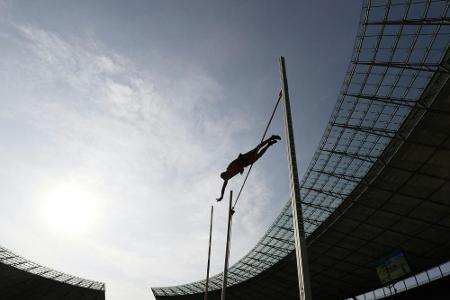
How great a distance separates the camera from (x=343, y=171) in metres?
27.2

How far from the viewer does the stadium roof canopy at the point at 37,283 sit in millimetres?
46278

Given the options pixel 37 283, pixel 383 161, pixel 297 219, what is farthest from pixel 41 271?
pixel 297 219

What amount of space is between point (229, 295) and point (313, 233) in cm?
2672

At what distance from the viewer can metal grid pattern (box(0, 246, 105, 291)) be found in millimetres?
45022

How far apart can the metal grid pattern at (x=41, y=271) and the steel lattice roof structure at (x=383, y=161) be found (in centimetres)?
3387

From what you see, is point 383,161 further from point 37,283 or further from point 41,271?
point 37,283

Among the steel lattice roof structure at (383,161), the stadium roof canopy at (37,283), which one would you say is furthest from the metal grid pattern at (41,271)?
the steel lattice roof structure at (383,161)

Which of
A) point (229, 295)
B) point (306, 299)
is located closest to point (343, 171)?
point (306, 299)

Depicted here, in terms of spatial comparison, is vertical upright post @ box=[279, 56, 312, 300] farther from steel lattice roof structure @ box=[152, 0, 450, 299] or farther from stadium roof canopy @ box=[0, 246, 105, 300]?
stadium roof canopy @ box=[0, 246, 105, 300]

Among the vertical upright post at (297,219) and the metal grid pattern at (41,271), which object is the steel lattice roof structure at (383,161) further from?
the metal grid pattern at (41,271)

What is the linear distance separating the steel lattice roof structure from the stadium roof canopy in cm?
3412

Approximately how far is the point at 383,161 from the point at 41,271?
5145cm

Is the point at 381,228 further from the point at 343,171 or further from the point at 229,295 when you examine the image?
the point at 229,295

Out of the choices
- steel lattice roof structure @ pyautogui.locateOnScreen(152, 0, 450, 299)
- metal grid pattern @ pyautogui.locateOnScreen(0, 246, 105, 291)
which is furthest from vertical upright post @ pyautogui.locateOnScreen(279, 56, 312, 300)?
metal grid pattern @ pyautogui.locateOnScreen(0, 246, 105, 291)
